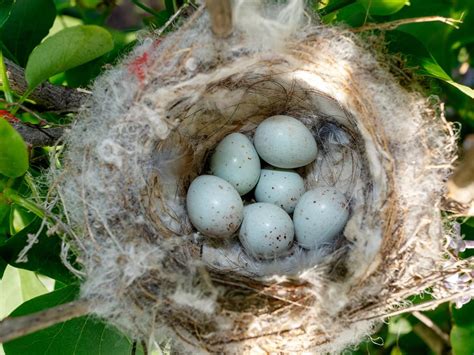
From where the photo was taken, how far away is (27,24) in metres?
1.67

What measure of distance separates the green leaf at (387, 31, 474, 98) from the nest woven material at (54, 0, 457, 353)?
61 mm

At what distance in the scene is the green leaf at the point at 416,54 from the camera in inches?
56.6

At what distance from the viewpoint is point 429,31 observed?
1765mm

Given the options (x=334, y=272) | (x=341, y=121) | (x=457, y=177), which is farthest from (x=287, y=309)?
(x=341, y=121)

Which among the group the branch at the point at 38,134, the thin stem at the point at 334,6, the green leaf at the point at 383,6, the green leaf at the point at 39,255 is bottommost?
the green leaf at the point at 39,255

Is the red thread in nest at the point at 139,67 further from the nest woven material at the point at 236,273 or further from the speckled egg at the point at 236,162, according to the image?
the speckled egg at the point at 236,162

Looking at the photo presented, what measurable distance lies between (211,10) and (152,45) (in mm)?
329

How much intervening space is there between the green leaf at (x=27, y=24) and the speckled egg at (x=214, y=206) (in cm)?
56

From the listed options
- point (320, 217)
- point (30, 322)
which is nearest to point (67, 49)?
point (30, 322)

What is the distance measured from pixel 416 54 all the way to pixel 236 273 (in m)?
0.67

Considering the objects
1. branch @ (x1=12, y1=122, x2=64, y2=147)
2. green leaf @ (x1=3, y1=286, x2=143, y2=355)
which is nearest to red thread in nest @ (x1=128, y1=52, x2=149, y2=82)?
branch @ (x1=12, y1=122, x2=64, y2=147)

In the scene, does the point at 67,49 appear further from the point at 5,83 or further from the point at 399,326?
the point at 399,326

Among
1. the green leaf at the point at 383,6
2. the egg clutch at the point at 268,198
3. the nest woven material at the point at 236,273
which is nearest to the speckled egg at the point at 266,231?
the egg clutch at the point at 268,198

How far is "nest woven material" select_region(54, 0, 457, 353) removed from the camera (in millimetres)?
1280
